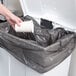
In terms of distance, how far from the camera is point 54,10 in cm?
122

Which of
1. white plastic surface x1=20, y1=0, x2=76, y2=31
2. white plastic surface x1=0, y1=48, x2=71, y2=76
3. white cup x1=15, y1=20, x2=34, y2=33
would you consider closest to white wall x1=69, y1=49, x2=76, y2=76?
white plastic surface x1=0, y1=48, x2=71, y2=76

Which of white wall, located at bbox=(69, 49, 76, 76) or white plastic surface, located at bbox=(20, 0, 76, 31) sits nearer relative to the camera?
white plastic surface, located at bbox=(20, 0, 76, 31)

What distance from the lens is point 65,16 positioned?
3.85ft

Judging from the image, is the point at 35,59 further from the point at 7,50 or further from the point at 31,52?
the point at 7,50

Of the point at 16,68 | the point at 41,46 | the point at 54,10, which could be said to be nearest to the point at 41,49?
the point at 41,46

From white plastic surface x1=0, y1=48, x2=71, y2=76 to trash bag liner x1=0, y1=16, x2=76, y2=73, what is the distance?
60mm

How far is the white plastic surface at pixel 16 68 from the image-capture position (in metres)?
1.07

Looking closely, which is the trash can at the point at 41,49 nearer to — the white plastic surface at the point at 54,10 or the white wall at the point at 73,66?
the white plastic surface at the point at 54,10

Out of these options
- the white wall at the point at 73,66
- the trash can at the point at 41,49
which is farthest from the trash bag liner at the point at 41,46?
the white wall at the point at 73,66

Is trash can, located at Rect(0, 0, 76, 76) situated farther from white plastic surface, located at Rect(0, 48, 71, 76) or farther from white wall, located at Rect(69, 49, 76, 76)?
white wall, located at Rect(69, 49, 76, 76)

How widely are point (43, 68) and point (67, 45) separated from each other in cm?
26

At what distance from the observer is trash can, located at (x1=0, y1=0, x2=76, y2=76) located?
936 millimetres

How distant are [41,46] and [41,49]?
78 millimetres

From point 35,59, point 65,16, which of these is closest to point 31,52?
point 35,59
